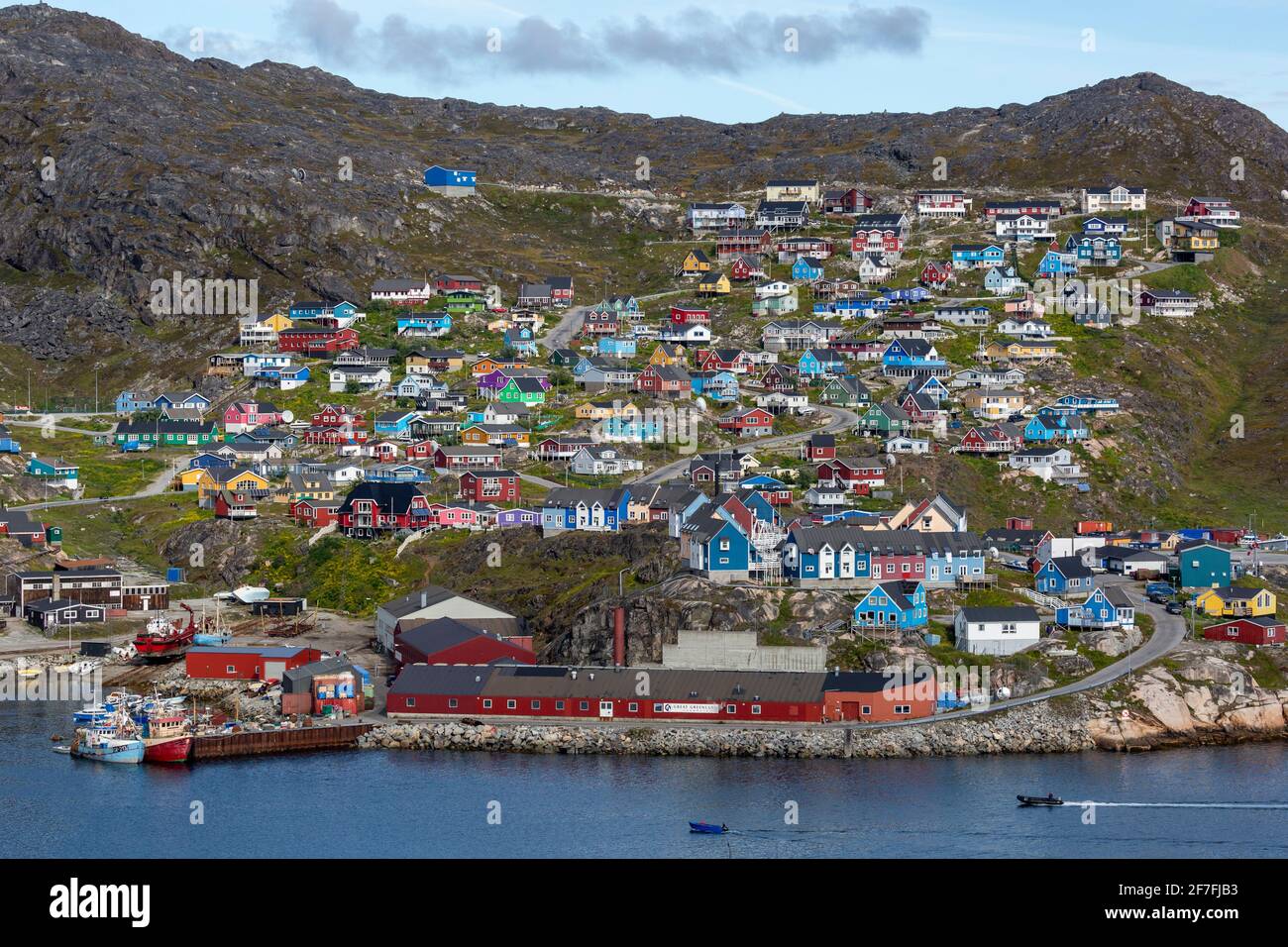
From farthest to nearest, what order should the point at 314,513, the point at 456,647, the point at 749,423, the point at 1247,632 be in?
1. the point at 749,423
2. the point at 314,513
3. the point at 1247,632
4. the point at 456,647

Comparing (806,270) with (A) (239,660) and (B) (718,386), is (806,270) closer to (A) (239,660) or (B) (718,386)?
(B) (718,386)

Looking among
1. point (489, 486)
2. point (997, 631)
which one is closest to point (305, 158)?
point (489, 486)

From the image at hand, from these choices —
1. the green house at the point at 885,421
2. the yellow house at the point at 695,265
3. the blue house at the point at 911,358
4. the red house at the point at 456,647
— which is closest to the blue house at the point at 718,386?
the green house at the point at 885,421

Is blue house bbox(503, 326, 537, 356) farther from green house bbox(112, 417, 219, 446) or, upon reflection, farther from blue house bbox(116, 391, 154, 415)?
blue house bbox(116, 391, 154, 415)

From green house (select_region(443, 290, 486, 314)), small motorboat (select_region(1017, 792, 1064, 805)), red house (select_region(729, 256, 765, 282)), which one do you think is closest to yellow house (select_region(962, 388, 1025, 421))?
red house (select_region(729, 256, 765, 282))
